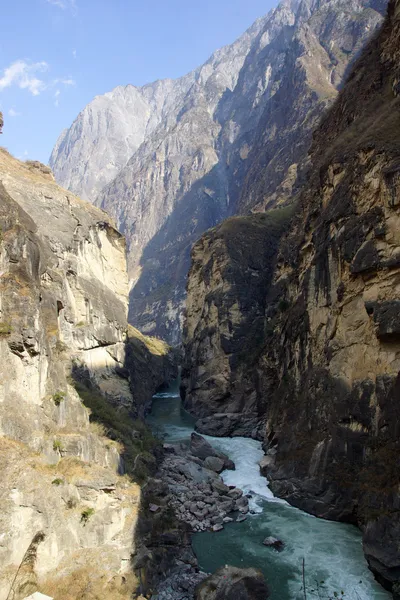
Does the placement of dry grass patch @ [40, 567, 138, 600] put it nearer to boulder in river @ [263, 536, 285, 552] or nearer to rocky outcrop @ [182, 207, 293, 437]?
boulder in river @ [263, 536, 285, 552]

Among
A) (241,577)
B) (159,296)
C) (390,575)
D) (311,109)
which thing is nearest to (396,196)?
(390,575)

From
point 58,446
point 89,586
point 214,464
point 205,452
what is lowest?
point 89,586

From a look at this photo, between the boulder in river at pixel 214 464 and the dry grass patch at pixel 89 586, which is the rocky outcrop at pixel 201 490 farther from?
the dry grass patch at pixel 89 586

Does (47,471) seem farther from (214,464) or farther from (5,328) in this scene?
(214,464)

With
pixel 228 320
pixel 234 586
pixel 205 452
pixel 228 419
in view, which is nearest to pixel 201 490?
pixel 205 452

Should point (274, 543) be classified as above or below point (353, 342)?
below

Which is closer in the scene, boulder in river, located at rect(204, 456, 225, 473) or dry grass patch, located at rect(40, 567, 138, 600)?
dry grass patch, located at rect(40, 567, 138, 600)

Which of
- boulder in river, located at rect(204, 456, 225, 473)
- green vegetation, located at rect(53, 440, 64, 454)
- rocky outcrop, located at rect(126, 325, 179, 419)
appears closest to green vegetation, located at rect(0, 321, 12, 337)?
green vegetation, located at rect(53, 440, 64, 454)
